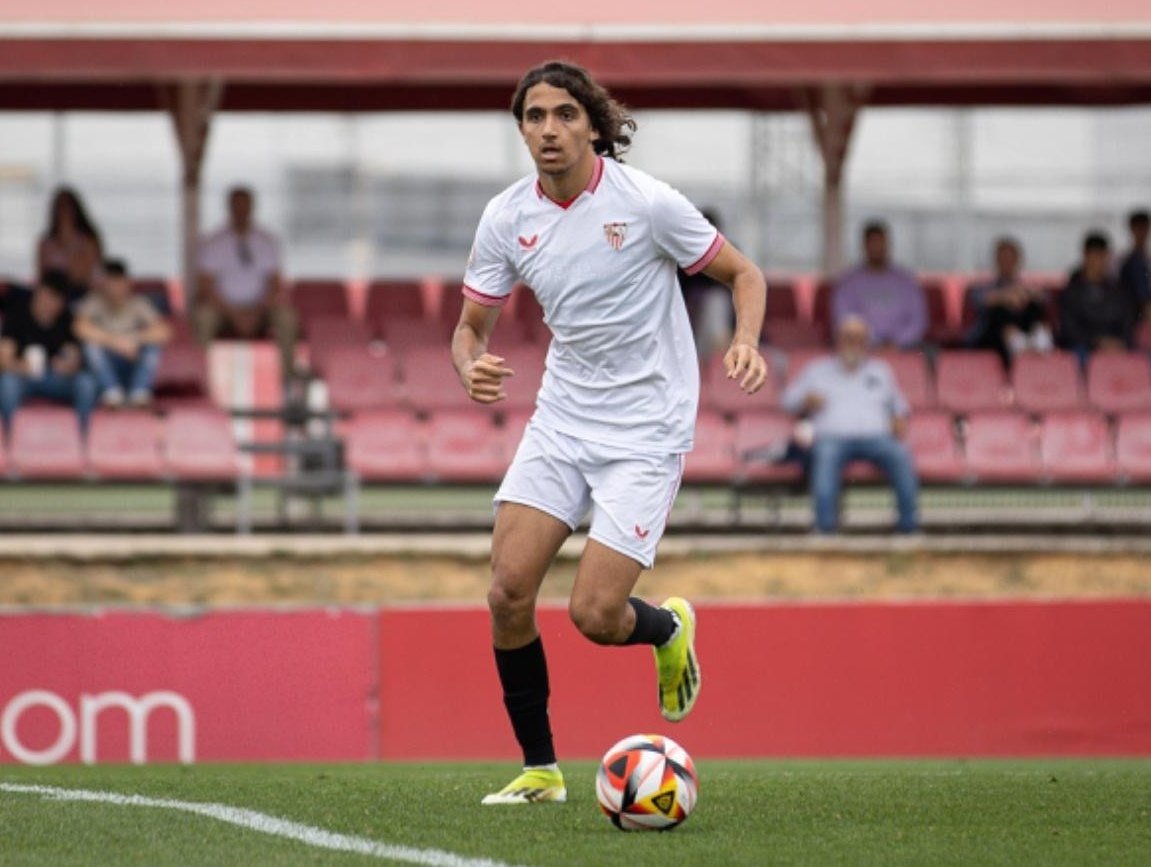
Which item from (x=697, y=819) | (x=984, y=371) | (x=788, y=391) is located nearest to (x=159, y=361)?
(x=788, y=391)

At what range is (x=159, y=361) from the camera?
15688 mm

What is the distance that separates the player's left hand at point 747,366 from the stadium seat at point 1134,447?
29.9 ft

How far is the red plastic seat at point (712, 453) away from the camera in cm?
1480

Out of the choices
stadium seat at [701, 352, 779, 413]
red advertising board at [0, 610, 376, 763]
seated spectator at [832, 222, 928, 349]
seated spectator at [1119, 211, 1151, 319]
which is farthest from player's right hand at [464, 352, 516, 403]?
seated spectator at [1119, 211, 1151, 319]

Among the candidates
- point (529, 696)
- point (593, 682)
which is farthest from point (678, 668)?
point (593, 682)

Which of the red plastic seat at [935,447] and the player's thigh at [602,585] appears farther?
the red plastic seat at [935,447]

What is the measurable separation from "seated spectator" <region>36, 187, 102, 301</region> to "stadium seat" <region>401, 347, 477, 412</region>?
7.54ft

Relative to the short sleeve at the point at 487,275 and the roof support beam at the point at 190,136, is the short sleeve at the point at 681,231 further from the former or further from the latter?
the roof support beam at the point at 190,136

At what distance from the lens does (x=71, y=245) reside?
16.3 meters

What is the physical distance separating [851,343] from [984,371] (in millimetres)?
1897

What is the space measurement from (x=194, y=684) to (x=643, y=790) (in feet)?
18.1

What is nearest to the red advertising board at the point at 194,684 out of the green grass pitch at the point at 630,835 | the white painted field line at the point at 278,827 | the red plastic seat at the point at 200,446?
the green grass pitch at the point at 630,835

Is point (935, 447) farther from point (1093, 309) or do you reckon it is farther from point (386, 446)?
point (386, 446)

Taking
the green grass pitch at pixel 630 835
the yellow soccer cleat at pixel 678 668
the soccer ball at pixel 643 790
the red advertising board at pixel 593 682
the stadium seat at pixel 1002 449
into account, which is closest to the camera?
the green grass pitch at pixel 630 835
